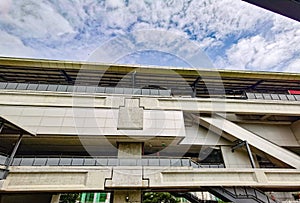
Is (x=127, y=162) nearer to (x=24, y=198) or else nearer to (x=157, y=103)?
(x=157, y=103)

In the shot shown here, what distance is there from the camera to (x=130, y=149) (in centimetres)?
1281

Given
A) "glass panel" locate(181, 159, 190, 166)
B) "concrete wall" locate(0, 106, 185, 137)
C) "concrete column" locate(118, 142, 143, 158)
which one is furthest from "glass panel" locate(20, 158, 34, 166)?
"glass panel" locate(181, 159, 190, 166)

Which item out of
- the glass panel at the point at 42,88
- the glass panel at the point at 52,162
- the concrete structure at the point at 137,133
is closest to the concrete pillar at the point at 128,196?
the concrete structure at the point at 137,133

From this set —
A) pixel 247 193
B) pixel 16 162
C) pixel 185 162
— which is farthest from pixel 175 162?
pixel 16 162

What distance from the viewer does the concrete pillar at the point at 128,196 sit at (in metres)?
10.5

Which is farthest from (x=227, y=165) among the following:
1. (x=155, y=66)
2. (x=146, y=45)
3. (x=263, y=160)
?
(x=146, y=45)

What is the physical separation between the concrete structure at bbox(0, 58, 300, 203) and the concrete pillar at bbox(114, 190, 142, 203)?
0.18 feet

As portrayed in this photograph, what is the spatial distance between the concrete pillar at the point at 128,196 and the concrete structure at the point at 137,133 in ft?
0.18

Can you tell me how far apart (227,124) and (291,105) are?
20.9 ft

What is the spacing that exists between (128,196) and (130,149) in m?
3.12

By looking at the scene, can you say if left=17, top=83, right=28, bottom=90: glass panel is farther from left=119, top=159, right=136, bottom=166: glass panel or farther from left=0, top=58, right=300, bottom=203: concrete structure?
left=119, top=159, right=136, bottom=166: glass panel

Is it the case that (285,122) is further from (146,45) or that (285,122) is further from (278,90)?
(146,45)

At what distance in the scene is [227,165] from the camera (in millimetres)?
14422

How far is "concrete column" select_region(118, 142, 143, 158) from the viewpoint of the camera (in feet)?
41.3
